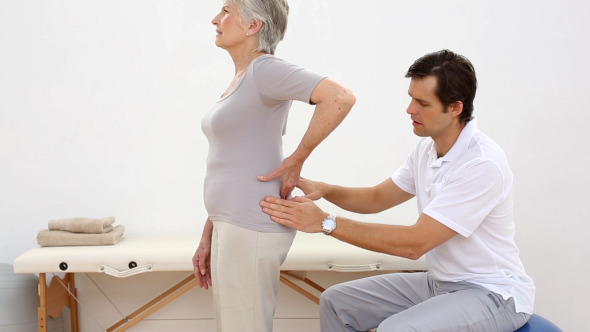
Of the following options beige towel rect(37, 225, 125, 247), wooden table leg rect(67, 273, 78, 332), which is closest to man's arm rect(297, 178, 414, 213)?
beige towel rect(37, 225, 125, 247)

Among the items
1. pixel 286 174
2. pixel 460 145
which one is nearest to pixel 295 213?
pixel 286 174

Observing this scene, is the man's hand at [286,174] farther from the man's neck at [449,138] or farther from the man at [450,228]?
the man's neck at [449,138]

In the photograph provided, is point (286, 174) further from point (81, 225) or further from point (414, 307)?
point (81, 225)

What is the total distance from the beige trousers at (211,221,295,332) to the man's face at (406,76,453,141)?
657 millimetres

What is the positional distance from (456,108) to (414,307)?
623 millimetres

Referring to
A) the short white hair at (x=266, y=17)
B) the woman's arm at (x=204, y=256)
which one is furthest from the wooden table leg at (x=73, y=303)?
the short white hair at (x=266, y=17)

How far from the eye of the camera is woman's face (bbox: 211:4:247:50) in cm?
183

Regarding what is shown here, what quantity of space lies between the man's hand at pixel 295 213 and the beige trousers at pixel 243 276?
0.20ft

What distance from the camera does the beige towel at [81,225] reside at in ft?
10.1

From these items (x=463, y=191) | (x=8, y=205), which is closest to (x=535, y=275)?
(x=463, y=191)

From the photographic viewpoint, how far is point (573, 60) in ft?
10.6

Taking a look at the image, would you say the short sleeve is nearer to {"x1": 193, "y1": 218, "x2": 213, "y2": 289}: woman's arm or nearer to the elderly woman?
the elderly woman

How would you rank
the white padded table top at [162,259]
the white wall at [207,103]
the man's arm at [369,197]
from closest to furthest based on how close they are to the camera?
the man's arm at [369,197] < the white padded table top at [162,259] < the white wall at [207,103]

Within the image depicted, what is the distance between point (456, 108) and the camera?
83.3 inches
